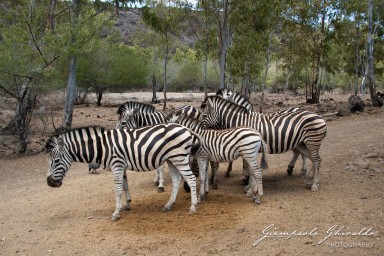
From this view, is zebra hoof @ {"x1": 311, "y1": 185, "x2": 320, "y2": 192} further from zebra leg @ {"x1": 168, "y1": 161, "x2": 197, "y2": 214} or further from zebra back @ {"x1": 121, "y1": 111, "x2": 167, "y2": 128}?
zebra back @ {"x1": 121, "y1": 111, "x2": 167, "y2": 128}

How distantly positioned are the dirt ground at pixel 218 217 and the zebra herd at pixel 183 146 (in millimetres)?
392

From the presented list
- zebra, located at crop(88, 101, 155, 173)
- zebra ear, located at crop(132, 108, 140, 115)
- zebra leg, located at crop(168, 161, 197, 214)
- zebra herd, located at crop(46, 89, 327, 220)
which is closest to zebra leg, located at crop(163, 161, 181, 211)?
zebra herd, located at crop(46, 89, 327, 220)

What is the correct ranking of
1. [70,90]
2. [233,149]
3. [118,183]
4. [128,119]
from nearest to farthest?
[118,183], [233,149], [128,119], [70,90]

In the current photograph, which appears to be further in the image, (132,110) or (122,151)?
(132,110)

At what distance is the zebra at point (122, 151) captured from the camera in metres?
6.96

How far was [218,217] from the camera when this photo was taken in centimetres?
658

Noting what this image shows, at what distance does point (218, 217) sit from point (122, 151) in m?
2.09

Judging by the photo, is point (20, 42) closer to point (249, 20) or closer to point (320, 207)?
point (320, 207)

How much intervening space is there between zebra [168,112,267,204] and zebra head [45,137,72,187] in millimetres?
2493

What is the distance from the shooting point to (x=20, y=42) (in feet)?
48.5

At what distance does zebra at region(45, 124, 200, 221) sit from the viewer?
6.96m

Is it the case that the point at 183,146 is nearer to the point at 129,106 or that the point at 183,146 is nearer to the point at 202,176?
the point at 202,176

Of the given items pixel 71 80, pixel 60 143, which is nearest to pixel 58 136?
pixel 60 143

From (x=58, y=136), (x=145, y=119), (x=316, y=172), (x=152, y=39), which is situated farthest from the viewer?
(x=152, y=39)
